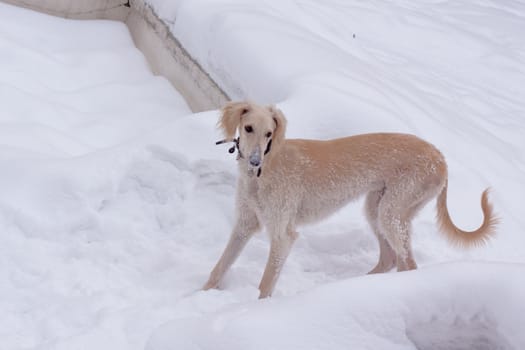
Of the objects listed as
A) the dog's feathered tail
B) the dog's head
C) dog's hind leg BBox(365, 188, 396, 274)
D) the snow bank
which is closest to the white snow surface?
the snow bank

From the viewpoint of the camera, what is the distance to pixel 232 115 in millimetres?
2977

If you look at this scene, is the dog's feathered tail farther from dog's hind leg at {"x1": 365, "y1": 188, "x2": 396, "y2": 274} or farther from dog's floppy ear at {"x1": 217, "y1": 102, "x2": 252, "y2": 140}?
dog's floppy ear at {"x1": 217, "y1": 102, "x2": 252, "y2": 140}

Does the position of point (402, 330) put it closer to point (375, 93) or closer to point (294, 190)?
point (294, 190)

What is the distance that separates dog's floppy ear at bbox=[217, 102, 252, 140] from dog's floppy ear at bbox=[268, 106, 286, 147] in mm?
129

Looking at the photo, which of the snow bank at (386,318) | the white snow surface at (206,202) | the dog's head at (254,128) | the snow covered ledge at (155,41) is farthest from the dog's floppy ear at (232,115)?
the snow covered ledge at (155,41)

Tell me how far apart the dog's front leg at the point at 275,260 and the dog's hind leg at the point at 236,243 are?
7.2 inches

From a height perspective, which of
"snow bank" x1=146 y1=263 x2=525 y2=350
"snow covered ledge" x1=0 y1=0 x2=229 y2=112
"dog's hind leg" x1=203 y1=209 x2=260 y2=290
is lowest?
"snow covered ledge" x1=0 y1=0 x2=229 y2=112

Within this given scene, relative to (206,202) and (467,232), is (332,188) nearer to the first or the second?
(467,232)

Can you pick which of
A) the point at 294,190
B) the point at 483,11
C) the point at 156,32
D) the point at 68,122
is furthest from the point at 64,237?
the point at 483,11

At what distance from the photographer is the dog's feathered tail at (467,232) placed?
10.7 feet

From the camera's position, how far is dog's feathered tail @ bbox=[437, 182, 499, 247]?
327 cm

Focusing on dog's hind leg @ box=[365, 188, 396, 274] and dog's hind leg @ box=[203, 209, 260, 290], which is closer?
dog's hind leg @ box=[203, 209, 260, 290]

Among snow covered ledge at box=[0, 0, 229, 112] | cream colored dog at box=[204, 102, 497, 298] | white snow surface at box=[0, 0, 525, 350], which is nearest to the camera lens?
white snow surface at box=[0, 0, 525, 350]

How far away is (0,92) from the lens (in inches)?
206
